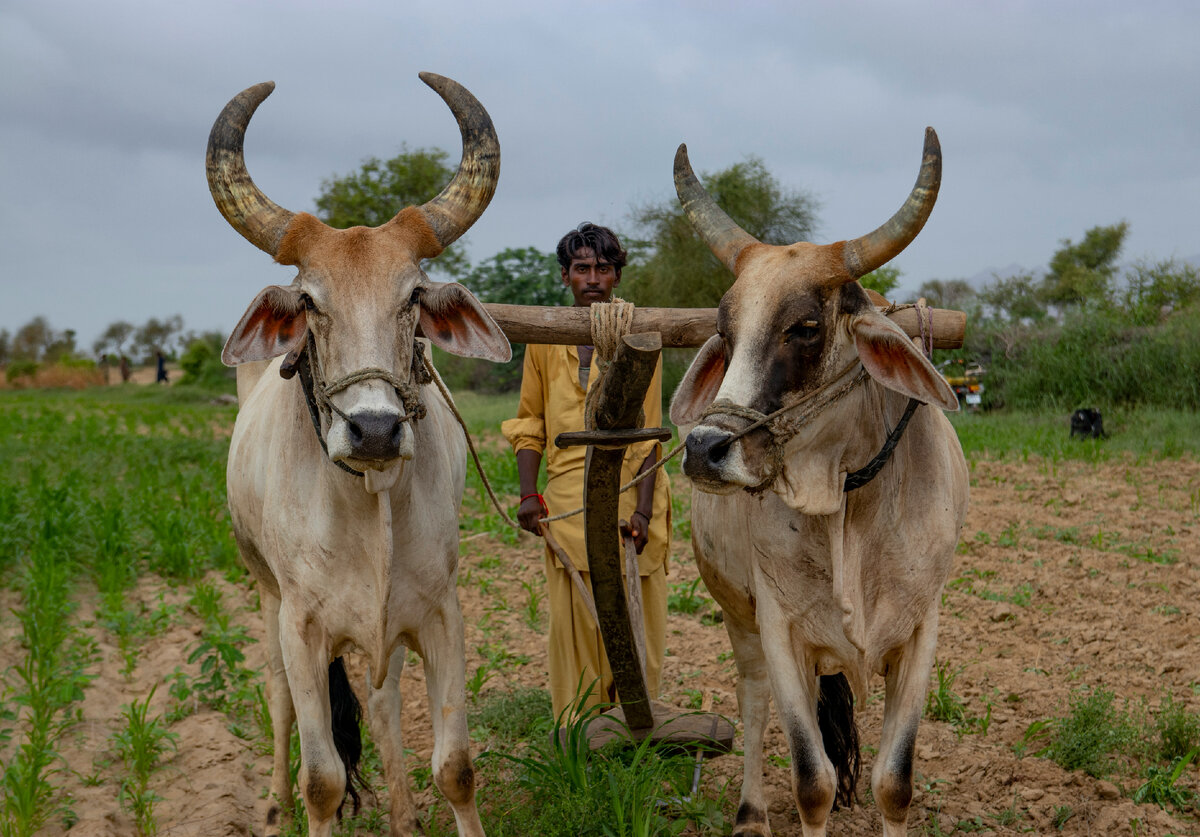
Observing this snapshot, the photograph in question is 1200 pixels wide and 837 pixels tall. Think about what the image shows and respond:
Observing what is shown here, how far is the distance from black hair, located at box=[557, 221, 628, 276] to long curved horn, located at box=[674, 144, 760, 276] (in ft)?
2.31

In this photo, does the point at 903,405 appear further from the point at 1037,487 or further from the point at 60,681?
the point at 1037,487

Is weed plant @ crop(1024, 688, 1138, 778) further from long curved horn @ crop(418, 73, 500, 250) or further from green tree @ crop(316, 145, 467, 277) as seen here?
green tree @ crop(316, 145, 467, 277)

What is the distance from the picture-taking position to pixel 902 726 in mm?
2680

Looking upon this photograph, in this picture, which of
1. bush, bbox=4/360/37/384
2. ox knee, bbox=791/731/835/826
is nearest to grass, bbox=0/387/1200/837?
ox knee, bbox=791/731/835/826

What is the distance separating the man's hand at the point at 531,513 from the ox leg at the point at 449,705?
670 millimetres

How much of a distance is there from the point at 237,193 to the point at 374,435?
883 millimetres

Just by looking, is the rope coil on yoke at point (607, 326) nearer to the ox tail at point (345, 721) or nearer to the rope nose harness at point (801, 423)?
the rope nose harness at point (801, 423)

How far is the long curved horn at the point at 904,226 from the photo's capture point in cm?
244

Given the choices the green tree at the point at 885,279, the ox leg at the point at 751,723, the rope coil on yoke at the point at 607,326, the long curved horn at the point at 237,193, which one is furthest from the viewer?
the green tree at the point at 885,279

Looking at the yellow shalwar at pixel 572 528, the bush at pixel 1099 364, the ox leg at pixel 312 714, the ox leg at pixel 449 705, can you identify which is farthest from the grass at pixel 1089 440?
the ox leg at pixel 312 714

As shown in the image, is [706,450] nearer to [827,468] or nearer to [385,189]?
[827,468]

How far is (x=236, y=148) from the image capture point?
275 cm

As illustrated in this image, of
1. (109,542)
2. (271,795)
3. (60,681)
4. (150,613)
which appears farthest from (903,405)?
(109,542)

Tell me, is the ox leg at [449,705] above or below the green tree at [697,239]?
below
